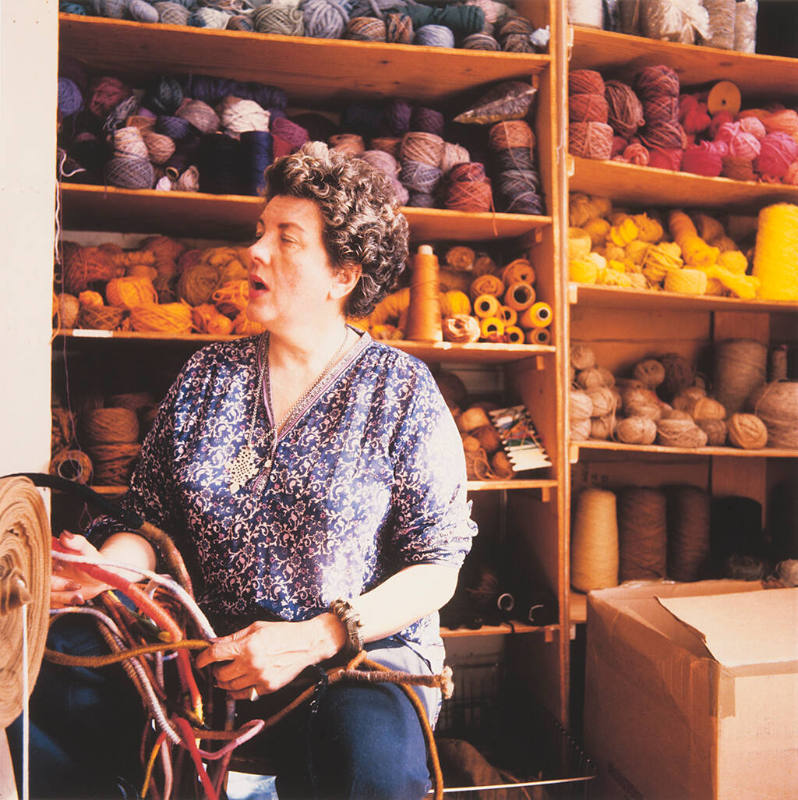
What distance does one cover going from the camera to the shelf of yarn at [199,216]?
166 centimetres

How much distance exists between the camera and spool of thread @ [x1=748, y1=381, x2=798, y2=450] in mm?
1997

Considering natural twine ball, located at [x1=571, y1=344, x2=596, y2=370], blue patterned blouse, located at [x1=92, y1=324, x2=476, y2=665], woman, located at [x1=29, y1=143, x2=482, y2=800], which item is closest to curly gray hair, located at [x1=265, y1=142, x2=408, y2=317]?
woman, located at [x1=29, y1=143, x2=482, y2=800]

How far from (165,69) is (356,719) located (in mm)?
1867

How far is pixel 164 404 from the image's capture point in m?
1.22

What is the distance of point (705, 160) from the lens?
2018mm

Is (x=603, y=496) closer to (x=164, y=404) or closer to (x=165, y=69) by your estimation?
(x=164, y=404)

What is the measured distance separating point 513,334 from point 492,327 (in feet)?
0.24

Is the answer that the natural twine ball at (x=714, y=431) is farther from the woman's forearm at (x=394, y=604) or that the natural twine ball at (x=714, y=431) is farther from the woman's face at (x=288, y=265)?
the woman's face at (x=288, y=265)

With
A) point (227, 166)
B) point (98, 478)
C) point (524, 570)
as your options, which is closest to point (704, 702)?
point (524, 570)

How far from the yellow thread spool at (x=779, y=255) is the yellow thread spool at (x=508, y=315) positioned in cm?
91

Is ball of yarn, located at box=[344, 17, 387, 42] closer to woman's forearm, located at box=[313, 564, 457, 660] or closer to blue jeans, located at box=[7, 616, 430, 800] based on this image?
woman's forearm, located at box=[313, 564, 457, 660]

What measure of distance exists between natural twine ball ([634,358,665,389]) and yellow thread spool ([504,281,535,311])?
1.93 feet

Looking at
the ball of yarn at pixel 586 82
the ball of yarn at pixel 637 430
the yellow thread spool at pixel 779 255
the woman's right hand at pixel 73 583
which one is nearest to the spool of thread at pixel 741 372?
the yellow thread spool at pixel 779 255

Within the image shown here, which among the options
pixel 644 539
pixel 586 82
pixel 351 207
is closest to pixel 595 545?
pixel 644 539
